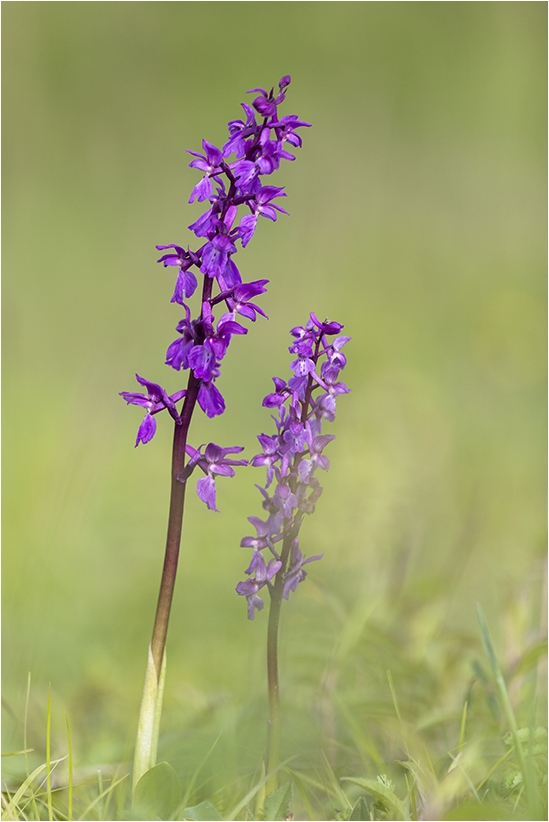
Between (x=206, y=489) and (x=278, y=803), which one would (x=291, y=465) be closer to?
(x=206, y=489)

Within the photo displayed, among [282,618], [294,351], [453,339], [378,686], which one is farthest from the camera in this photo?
[453,339]

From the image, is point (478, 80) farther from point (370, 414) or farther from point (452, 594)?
point (452, 594)

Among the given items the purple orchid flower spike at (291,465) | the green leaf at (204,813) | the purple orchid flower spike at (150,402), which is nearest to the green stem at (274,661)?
the purple orchid flower spike at (291,465)

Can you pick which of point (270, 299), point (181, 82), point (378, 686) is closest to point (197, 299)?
point (270, 299)

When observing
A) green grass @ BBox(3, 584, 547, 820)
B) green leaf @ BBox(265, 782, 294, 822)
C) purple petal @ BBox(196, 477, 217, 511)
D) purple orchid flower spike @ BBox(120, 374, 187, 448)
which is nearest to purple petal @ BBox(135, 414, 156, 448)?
purple orchid flower spike @ BBox(120, 374, 187, 448)

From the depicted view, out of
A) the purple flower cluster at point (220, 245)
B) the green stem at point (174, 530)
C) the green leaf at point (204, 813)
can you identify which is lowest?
the green leaf at point (204, 813)

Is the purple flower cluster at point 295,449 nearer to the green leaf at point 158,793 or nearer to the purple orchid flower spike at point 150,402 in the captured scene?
the purple orchid flower spike at point 150,402
